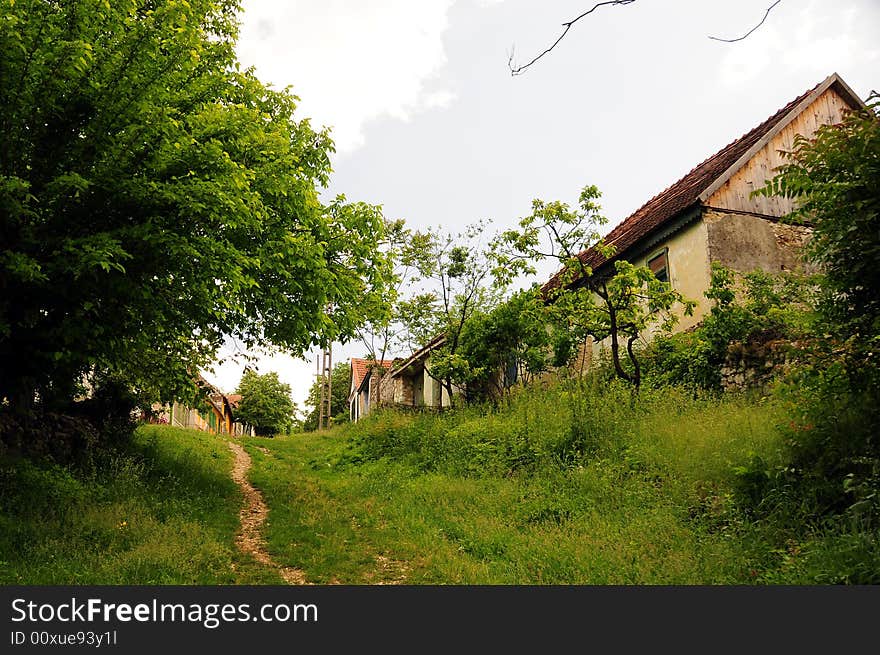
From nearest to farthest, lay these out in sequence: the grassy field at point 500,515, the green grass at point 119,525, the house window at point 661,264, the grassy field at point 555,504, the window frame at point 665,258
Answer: the grassy field at point 500,515, the grassy field at point 555,504, the green grass at point 119,525, the window frame at point 665,258, the house window at point 661,264

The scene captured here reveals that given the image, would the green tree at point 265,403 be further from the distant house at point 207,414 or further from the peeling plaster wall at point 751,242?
the peeling plaster wall at point 751,242

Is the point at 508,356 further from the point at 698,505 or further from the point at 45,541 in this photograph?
the point at 45,541

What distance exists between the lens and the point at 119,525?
9.66 m

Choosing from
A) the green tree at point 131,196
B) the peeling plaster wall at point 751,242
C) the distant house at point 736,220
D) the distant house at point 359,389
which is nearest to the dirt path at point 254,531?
the green tree at point 131,196

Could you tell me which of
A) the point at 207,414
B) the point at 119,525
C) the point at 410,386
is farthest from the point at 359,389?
the point at 119,525

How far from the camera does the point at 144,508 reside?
10633 mm

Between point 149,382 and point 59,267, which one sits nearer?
point 59,267

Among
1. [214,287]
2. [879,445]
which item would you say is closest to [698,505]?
[879,445]

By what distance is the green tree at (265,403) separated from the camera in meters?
64.2

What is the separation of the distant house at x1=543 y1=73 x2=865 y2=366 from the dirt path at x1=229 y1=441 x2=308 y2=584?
11.9 metres

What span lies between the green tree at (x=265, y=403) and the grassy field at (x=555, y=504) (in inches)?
1988

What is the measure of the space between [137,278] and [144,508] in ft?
12.5

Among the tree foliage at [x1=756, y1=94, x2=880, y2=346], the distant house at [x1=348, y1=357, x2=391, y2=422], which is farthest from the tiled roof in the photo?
the distant house at [x1=348, y1=357, x2=391, y2=422]

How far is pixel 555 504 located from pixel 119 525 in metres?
6.59
